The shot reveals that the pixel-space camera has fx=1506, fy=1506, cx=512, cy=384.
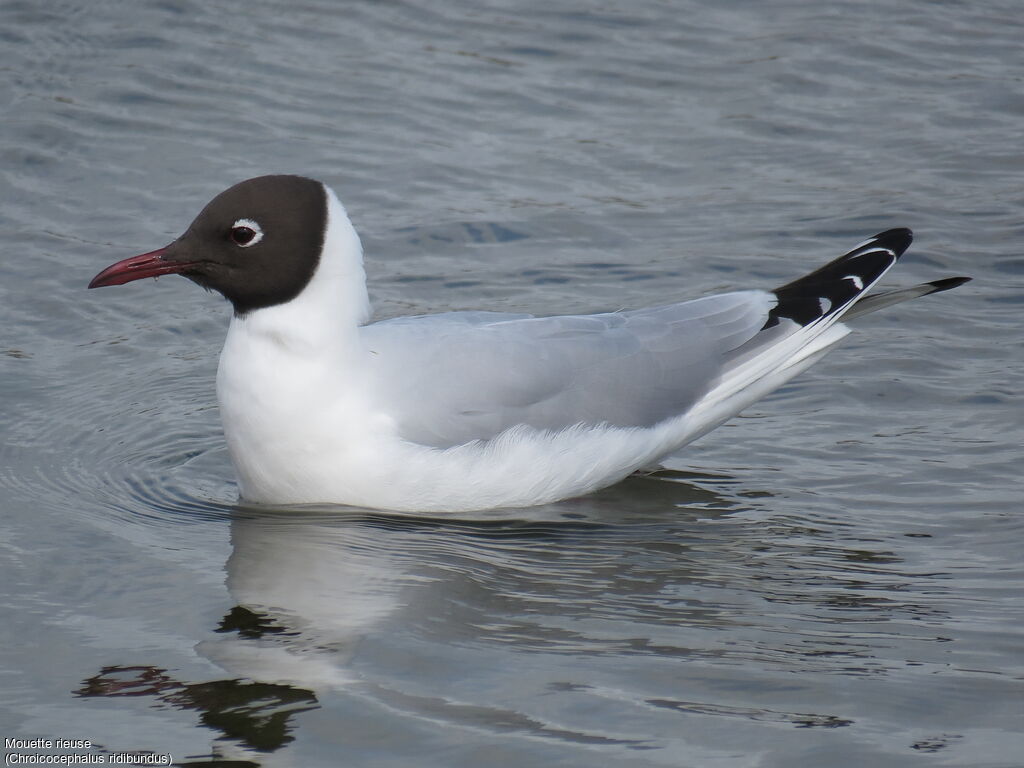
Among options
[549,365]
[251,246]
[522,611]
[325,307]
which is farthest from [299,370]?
[522,611]

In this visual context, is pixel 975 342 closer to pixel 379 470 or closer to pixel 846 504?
pixel 846 504

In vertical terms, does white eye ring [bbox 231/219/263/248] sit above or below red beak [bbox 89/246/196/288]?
above

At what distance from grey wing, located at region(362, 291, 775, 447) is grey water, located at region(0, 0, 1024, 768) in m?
0.39

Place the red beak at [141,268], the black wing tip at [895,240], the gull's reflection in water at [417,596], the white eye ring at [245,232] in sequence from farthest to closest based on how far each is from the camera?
the black wing tip at [895,240] → the white eye ring at [245,232] → the red beak at [141,268] → the gull's reflection in water at [417,596]

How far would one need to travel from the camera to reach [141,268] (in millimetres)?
5570

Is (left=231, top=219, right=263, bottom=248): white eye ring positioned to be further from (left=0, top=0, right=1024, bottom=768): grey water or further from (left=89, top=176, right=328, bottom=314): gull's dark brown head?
(left=0, top=0, right=1024, bottom=768): grey water

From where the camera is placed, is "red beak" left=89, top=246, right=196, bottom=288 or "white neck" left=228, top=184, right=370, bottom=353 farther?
"white neck" left=228, top=184, right=370, bottom=353

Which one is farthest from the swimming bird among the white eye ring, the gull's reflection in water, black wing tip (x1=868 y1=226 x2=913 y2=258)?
black wing tip (x1=868 y1=226 x2=913 y2=258)

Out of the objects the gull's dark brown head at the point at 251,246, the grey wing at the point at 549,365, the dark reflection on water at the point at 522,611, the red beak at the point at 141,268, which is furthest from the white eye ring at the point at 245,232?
the dark reflection on water at the point at 522,611

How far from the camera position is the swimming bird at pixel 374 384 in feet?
18.3

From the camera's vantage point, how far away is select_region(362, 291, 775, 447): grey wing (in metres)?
5.71

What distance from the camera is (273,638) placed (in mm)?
4641

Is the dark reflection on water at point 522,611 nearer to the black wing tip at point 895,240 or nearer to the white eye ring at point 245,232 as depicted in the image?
the white eye ring at point 245,232

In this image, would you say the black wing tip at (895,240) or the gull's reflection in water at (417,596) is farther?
the black wing tip at (895,240)
